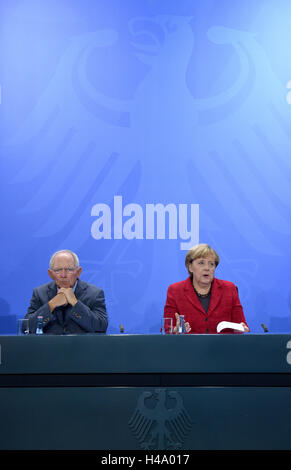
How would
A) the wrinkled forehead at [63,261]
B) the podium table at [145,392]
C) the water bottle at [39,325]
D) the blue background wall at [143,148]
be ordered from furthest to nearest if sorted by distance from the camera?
the blue background wall at [143,148]
the wrinkled forehead at [63,261]
the water bottle at [39,325]
the podium table at [145,392]

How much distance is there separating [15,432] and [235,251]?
2421mm

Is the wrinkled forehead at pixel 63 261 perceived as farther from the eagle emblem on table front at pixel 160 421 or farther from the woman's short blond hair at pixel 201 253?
the eagle emblem on table front at pixel 160 421

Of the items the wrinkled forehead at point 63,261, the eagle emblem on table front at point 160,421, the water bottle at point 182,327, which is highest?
the wrinkled forehead at point 63,261

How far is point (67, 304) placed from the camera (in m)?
3.10

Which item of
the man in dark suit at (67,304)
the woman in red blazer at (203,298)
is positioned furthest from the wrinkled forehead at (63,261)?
the woman in red blazer at (203,298)

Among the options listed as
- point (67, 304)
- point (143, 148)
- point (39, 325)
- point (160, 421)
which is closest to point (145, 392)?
point (160, 421)

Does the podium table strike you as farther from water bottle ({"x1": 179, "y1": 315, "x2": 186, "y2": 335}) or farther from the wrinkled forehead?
the wrinkled forehead

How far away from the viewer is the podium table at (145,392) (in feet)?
7.31

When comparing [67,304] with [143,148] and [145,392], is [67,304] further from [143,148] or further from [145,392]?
A: [143,148]

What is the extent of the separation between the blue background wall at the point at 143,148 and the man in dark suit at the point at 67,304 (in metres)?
0.92

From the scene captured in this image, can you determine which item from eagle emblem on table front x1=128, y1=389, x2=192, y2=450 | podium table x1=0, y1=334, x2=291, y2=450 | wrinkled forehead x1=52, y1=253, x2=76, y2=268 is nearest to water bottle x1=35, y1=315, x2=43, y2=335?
podium table x1=0, y1=334, x2=291, y2=450

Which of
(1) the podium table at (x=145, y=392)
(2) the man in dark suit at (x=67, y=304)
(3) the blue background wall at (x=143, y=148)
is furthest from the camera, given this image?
(3) the blue background wall at (x=143, y=148)

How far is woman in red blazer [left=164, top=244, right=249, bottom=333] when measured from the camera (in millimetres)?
3238

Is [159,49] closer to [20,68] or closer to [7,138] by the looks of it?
[20,68]
